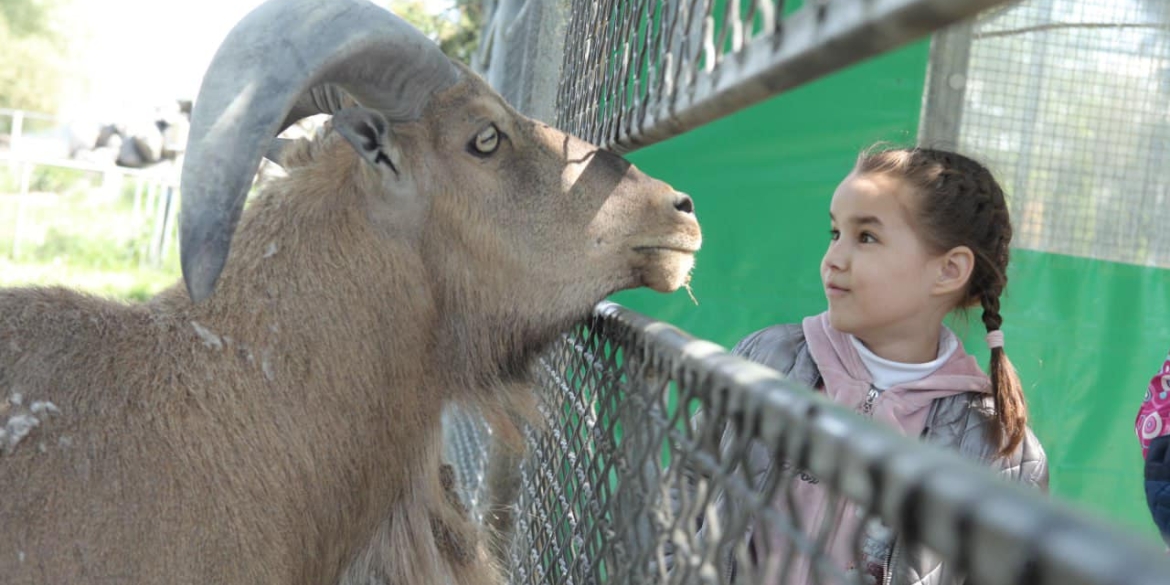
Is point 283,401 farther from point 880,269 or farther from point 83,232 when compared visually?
point 83,232

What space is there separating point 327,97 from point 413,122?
1.34 ft

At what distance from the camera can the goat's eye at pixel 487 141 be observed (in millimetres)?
3318

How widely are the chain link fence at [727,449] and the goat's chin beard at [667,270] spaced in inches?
9.0

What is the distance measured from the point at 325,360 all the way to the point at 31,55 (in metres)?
54.8

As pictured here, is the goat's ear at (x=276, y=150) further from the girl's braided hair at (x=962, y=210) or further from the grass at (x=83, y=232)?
the grass at (x=83, y=232)

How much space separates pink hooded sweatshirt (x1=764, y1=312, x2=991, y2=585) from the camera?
2.62 meters

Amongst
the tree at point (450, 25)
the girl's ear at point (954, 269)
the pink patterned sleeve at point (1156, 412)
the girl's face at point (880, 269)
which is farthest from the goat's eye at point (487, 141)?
the tree at point (450, 25)

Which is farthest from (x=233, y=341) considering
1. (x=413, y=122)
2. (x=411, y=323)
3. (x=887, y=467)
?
(x=887, y=467)

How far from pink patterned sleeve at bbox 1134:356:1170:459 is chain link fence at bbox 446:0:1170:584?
3.91 ft

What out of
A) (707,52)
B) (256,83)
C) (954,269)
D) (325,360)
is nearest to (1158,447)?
(954,269)

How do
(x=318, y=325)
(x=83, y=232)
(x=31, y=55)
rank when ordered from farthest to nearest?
(x=31, y=55) → (x=83, y=232) → (x=318, y=325)

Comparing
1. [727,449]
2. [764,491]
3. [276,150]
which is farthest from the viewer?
[276,150]

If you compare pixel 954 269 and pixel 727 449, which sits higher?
pixel 954 269

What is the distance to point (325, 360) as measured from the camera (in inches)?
121
